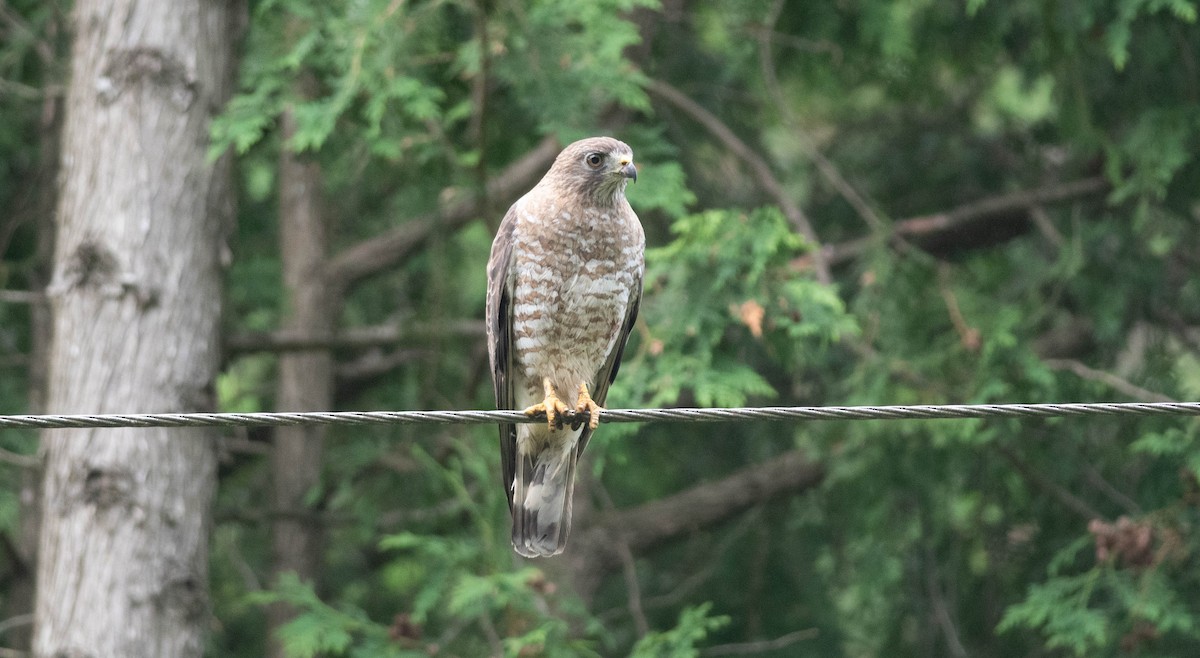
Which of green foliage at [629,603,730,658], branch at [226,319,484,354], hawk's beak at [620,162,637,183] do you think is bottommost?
green foliage at [629,603,730,658]

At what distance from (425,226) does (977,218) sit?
2806 millimetres

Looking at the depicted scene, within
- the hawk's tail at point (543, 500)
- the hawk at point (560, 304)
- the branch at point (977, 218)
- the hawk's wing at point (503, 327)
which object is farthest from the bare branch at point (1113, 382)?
the hawk's wing at point (503, 327)

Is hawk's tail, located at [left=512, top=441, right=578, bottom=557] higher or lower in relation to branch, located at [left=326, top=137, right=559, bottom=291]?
lower

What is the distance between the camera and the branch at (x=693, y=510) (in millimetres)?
7785

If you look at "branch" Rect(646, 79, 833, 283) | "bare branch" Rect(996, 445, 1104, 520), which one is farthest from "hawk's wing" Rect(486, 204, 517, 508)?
"bare branch" Rect(996, 445, 1104, 520)

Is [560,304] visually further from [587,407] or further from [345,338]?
[345,338]

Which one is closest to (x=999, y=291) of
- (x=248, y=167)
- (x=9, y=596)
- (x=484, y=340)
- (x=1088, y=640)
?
(x=1088, y=640)

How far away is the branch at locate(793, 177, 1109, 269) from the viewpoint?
730cm

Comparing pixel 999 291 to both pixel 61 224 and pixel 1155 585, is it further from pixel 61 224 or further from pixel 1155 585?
pixel 61 224

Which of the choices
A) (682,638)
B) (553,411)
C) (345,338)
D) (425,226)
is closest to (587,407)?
(553,411)

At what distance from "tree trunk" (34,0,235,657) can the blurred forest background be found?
30cm

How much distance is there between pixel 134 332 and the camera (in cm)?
588

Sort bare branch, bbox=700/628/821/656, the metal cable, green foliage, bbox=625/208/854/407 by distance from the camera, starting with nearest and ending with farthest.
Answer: the metal cable → green foliage, bbox=625/208/854/407 → bare branch, bbox=700/628/821/656

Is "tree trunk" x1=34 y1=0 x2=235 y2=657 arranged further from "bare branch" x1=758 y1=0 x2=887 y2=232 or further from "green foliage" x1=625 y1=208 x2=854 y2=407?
"bare branch" x1=758 y1=0 x2=887 y2=232
